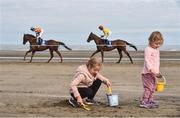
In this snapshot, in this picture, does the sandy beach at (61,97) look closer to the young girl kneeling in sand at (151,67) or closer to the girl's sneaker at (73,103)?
the girl's sneaker at (73,103)

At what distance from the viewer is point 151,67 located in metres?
10.6

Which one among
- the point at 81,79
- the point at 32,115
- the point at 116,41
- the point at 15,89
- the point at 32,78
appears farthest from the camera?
the point at 116,41

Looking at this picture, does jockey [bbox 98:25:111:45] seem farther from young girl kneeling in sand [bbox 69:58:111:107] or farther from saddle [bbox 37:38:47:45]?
young girl kneeling in sand [bbox 69:58:111:107]

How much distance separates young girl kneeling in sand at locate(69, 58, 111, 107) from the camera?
34.6ft

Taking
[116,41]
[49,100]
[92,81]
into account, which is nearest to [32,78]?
[49,100]

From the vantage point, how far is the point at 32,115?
9.78m

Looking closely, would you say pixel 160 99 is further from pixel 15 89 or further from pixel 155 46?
pixel 15 89

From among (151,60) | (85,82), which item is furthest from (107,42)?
(151,60)

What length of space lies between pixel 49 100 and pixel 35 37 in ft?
59.6

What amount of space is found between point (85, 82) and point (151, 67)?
1.38 m

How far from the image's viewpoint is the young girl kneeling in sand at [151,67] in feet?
34.9

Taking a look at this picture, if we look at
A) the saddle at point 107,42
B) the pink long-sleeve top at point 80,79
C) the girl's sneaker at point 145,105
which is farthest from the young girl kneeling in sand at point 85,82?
the saddle at point 107,42

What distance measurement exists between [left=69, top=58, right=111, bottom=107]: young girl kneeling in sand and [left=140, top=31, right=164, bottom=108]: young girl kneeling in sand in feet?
2.62

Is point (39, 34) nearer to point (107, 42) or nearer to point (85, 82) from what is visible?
point (107, 42)
